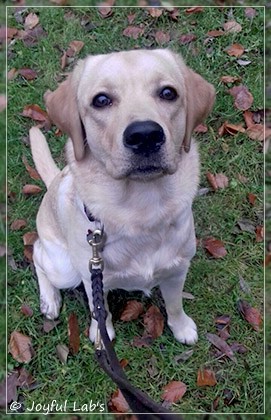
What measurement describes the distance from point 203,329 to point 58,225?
120 cm

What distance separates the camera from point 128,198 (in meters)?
2.62

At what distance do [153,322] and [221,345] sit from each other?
1.52 ft

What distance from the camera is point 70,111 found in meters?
2.61

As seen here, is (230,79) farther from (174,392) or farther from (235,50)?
(174,392)

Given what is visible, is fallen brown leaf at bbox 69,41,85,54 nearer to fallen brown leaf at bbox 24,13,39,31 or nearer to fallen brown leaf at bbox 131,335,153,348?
fallen brown leaf at bbox 24,13,39,31

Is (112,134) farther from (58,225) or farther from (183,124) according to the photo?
(58,225)

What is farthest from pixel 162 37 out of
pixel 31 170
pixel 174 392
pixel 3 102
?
pixel 174 392

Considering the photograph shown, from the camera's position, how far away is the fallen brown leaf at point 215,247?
381 cm

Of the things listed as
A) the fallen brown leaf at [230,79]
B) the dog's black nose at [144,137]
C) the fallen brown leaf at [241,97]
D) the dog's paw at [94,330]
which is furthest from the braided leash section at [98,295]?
the fallen brown leaf at [230,79]

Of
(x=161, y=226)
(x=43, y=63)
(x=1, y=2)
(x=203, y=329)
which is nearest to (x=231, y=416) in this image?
(x=203, y=329)

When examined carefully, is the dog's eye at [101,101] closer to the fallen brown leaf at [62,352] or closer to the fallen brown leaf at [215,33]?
the fallen brown leaf at [62,352]

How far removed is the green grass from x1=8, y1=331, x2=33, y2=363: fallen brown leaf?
0.14 ft

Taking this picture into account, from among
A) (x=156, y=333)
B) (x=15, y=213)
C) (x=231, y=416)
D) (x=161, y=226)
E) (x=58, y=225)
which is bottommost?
(x=231, y=416)

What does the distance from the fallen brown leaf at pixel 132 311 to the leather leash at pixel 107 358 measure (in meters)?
0.88
